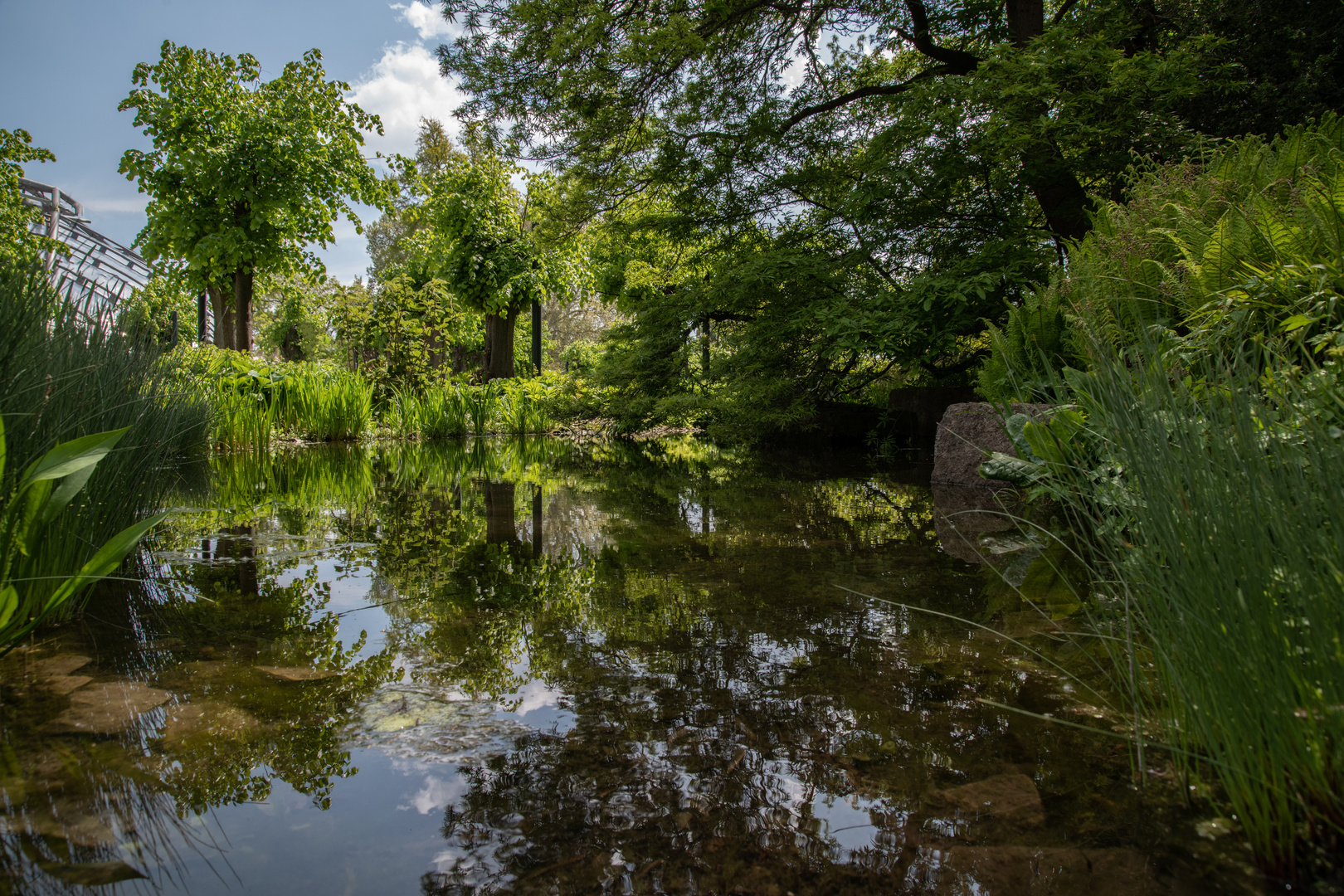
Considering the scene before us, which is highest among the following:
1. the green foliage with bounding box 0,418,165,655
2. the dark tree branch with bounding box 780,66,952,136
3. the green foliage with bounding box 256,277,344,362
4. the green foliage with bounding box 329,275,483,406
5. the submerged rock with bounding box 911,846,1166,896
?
the green foliage with bounding box 256,277,344,362

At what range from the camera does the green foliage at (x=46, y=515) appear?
134cm

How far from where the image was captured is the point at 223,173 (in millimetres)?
10758

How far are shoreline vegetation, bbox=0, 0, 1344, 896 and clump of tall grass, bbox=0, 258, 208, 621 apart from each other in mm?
13

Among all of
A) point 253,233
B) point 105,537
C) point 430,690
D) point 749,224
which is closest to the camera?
point 430,690

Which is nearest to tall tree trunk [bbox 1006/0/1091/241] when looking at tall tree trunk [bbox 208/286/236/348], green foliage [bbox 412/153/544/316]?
green foliage [bbox 412/153/544/316]

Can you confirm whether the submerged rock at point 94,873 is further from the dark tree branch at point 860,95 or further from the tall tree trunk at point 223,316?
the tall tree trunk at point 223,316

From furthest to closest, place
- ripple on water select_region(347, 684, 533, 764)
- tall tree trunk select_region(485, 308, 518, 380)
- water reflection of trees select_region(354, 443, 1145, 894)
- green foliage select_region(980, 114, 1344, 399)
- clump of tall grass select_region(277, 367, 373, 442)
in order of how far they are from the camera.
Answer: tall tree trunk select_region(485, 308, 518, 380)
clump of tall grass select_region(277, 367, 373, 442)
green foliage select_region(980, 114, 1344, 399)
ripple on water select_region(347, 684, 533, 764)
water reflection of trees select_region(354, 443, 1145, 894)

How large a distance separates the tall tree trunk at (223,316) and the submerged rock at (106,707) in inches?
443

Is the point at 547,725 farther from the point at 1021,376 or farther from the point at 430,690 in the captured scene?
the point at 1021,376

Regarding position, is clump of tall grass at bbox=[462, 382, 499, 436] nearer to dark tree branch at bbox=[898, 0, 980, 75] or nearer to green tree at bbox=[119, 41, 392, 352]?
green tree at bbox=[119, 41, 392, 352]

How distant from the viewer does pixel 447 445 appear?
868cm

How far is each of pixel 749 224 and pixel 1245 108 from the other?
4391 mm

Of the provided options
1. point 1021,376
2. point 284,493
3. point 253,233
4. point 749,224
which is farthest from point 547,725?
point 253,233

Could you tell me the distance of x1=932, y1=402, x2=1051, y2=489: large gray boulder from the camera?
4375 millimetres
